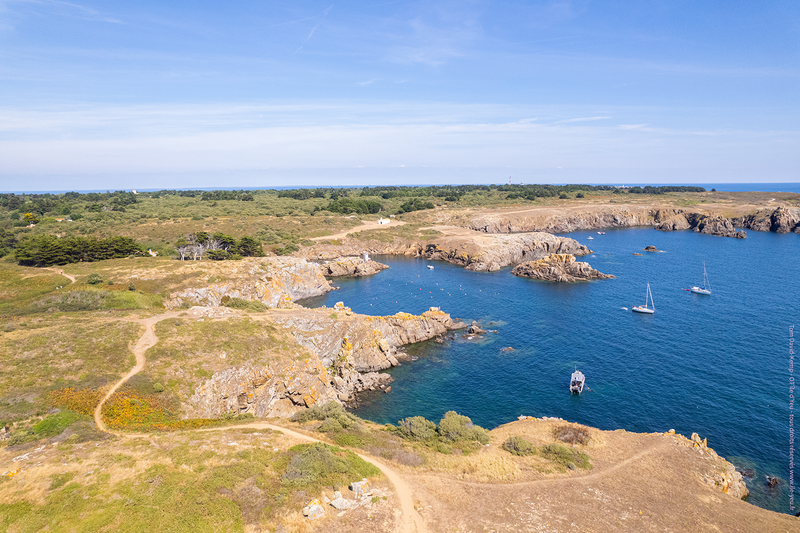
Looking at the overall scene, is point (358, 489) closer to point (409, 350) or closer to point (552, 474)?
point (552, 474)

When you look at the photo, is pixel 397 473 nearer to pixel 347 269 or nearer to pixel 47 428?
pixel 47 428

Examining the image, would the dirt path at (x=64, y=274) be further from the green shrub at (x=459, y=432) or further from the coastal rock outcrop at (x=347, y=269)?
the green shrub at (x=459, y=432)

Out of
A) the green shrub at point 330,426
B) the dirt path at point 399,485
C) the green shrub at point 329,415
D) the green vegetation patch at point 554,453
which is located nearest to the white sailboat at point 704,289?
the green vegetation patch at point 554,453

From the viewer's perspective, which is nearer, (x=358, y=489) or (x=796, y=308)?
(x=358, y=489)

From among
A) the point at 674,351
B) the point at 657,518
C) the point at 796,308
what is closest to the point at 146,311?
the point at 657,518

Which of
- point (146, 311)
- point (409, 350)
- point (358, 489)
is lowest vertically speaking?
point (409, 350)
